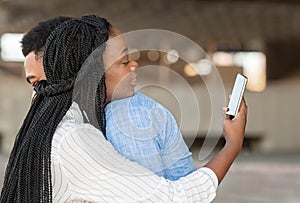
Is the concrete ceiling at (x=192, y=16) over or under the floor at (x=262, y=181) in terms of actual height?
over

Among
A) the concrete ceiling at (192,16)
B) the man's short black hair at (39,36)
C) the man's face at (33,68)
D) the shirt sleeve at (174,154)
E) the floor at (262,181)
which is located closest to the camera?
the shirt sleeve at (174,154)

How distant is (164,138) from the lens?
57.0 inches

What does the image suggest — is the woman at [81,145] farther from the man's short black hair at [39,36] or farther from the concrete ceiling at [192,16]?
the concrete ceiling at [192,16]

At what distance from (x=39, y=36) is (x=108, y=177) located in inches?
41.3

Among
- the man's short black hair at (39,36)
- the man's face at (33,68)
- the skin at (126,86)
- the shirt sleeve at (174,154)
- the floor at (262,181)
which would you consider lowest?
the shirt sleeve at (174,154)

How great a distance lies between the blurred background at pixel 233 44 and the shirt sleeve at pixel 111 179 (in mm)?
14165

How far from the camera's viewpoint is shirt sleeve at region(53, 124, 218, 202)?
1.33 m

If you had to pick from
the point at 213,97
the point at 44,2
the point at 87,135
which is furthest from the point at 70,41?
the point at 44,2

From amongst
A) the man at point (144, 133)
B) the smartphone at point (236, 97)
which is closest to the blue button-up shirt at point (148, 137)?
the man at point (144, 133)

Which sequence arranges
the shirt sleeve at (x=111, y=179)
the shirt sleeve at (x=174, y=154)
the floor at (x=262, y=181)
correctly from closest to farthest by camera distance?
1. the shirt sleeve at (x=111, y=179)
2. the shirt sleeve at (x=174, y=154)
3. the floor at (x=262, y=181)

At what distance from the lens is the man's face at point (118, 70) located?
1.47 m

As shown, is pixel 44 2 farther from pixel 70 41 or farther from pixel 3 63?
pixel 70 41

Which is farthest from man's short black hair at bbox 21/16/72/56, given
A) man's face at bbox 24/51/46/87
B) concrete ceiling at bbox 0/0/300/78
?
concrete ceiling at bbox 0/0/300/78

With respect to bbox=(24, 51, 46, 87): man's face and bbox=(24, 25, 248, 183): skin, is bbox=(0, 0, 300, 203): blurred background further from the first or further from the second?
bbox=(24, 25, 248, 183): skin
